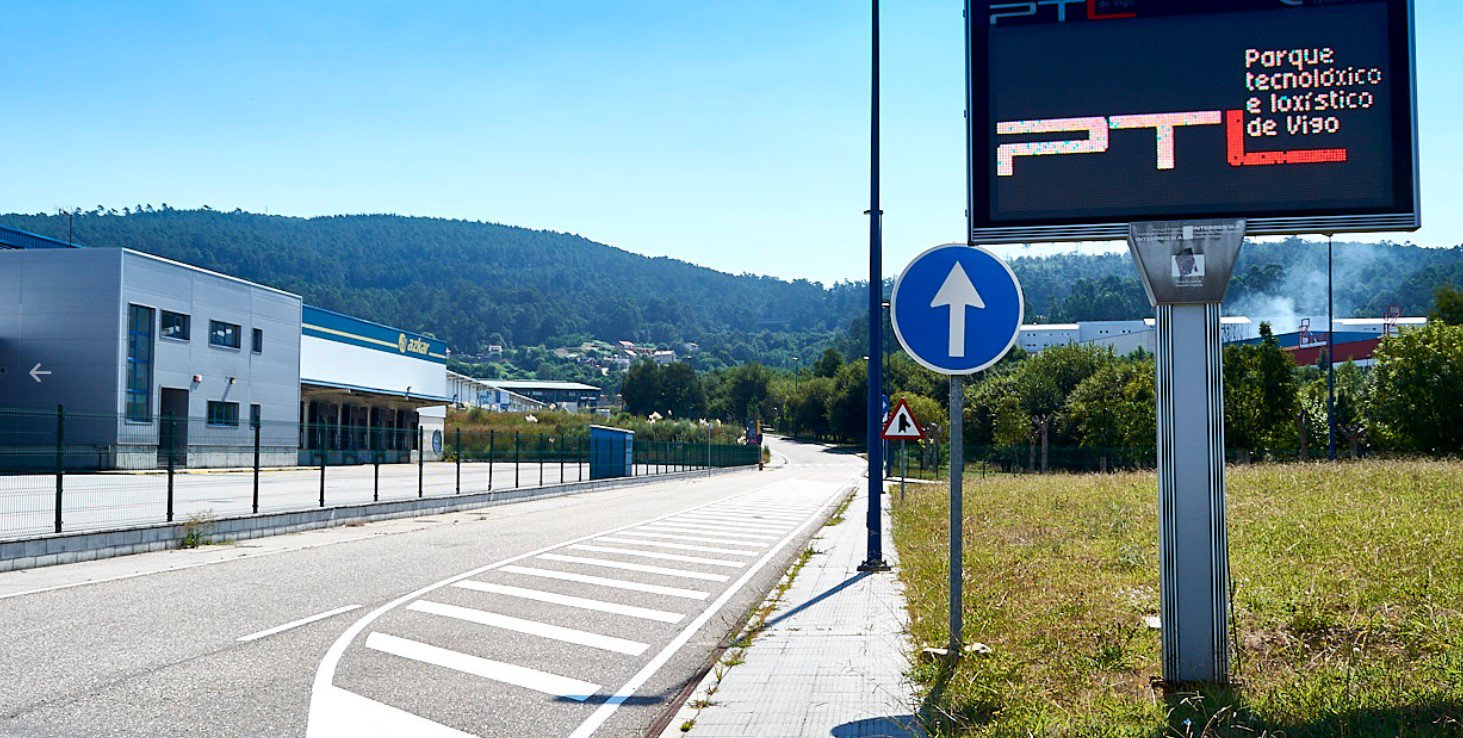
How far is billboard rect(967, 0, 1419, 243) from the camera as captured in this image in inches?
236

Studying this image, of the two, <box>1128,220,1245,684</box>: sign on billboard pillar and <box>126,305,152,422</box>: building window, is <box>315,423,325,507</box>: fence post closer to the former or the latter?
<box>1128,220,1245,684</box>: sign on billboard pillar

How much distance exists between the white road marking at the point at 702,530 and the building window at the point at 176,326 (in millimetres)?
32918

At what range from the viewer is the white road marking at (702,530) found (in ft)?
65.1

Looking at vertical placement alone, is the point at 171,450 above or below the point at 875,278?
below

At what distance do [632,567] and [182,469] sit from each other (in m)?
8.87

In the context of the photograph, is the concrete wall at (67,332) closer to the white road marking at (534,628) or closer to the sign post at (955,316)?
the white road marking at (534,628)

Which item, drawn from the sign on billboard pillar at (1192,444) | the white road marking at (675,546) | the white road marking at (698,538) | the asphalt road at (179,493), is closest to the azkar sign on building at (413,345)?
the asphalt road at (179,493)

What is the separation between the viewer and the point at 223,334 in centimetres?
4988

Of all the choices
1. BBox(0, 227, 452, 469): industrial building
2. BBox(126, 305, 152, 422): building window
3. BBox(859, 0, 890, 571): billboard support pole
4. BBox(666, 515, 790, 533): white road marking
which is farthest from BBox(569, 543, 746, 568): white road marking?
BBox(126, 305, 152, 422): building window

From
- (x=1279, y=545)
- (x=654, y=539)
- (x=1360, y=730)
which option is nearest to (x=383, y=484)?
(x=654, y=539)

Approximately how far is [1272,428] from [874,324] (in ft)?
158

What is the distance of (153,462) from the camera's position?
18.1 metres

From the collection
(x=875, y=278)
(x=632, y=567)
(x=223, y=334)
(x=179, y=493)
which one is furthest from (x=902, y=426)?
(x=223, y=334)

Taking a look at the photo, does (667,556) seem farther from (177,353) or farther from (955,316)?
(177,353)
